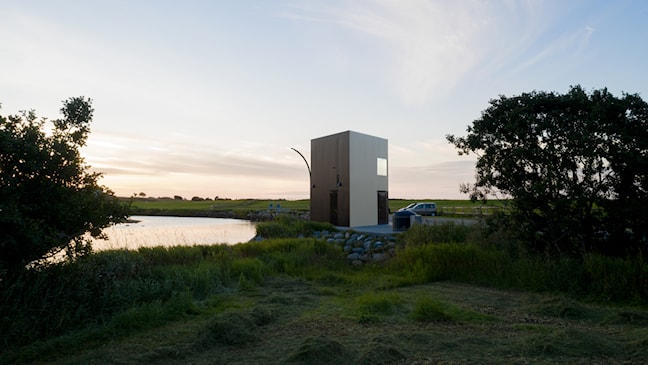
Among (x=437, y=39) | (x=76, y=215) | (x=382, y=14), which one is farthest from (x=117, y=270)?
(x=437, y=39)

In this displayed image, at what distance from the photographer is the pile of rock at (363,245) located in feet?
34.6

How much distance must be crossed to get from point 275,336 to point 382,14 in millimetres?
8279

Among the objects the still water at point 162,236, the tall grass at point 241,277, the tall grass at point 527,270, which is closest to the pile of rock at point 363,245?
the tall grass at point 241,277

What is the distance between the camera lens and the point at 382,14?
33.2ft

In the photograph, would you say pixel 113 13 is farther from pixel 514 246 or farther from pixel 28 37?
pixel 514 246

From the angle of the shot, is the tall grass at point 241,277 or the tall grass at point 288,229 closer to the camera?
the tall grass at point 241,277

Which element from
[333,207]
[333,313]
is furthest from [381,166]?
[333,313]

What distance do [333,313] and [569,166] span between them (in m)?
4.82

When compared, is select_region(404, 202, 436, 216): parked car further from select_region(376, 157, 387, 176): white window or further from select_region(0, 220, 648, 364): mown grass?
select_region(0, 220, 648, 364): mown grass

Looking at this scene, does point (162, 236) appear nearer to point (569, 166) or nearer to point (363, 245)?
point (363, 245)

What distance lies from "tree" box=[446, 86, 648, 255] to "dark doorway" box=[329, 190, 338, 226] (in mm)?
11249

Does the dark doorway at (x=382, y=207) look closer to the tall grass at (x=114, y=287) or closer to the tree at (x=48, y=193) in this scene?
the tall grass at (x=114, y=287)

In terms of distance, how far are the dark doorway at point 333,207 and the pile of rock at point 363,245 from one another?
11.5 feet

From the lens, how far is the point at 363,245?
12.6 m
